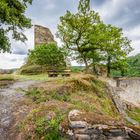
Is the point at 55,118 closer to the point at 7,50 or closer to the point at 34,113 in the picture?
the point at 34,113

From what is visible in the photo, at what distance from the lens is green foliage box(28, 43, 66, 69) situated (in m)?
29.2

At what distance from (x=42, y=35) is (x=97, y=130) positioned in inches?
1221

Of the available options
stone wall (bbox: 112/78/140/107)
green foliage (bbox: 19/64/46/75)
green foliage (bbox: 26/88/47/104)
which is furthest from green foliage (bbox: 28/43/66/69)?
green foliage (bbox: 26/88/47/104)

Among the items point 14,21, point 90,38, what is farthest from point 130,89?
point 14,21

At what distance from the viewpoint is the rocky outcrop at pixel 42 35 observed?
36.6 meters

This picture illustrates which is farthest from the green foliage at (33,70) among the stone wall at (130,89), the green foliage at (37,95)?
the green foliage at (37,95)

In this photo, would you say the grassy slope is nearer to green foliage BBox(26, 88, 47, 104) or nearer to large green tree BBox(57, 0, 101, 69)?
green foliage BBox(26, 88, 47, 104)

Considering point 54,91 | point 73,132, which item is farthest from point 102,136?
point 54,91

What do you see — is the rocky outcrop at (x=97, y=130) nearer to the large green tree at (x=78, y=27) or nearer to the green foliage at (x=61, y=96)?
the green foliage at (x=61, y=96)

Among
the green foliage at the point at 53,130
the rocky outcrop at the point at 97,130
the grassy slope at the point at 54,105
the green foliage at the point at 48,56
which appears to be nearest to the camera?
the rocky outcrop at the point at 97,130

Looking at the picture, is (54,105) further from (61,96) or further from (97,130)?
(97,130)

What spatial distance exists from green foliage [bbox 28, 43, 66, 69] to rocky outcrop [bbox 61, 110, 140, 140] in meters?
22.0

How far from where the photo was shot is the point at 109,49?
1300 inches

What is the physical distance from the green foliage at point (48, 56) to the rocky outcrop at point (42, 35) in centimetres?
647
